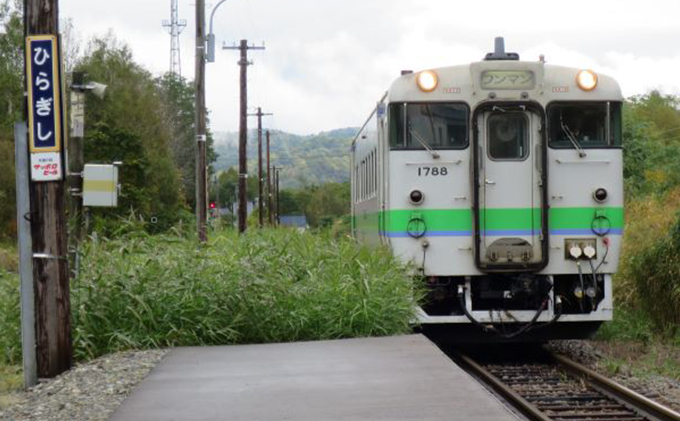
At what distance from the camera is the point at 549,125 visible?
504 inches

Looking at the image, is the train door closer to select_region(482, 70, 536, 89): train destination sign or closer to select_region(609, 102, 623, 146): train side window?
select_region(482, 70, 536, 89): train destination sign

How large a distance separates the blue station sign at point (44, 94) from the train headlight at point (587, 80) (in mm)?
6192

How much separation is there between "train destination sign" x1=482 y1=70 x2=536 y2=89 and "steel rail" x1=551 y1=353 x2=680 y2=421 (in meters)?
3.21

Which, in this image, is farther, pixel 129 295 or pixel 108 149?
pixel 108 149

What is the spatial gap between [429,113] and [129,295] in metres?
4.24

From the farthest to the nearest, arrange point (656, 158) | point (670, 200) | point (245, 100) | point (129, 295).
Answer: point (656, 158)
point (245, 100)
point (670, 200)
point (129, 295)

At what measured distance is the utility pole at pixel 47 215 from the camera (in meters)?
9.55

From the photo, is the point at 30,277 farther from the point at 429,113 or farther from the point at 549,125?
the point at 549,125

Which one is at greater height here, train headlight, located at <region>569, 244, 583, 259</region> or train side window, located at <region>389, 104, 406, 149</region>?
train side window, located at <region>389, 104, 406, 149</region>

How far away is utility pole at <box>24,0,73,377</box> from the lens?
31.3 ft

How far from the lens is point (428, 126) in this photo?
42.2ft

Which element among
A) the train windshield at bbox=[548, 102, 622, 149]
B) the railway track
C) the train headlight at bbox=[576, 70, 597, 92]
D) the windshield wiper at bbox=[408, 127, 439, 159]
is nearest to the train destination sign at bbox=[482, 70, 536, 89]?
the train windshield at bbox=[548, 102, 622, 149]

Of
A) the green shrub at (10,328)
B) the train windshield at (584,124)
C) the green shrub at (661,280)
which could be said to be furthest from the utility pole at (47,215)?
the green shrub at (661,280)

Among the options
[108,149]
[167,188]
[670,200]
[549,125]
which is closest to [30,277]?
[549,125]
